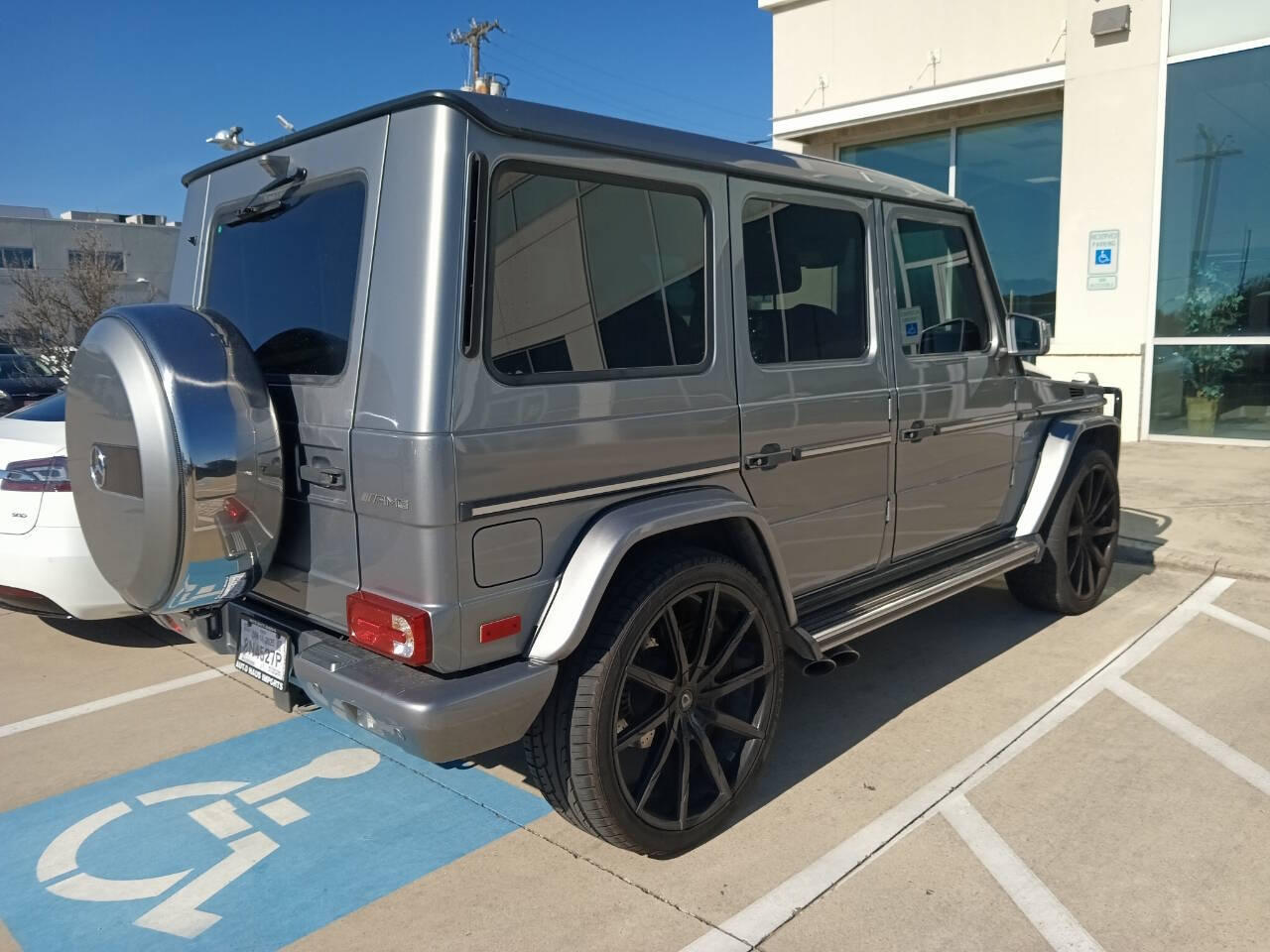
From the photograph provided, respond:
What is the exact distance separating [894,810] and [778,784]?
0.41 metres

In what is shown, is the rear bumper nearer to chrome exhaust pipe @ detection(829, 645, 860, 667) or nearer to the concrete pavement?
chrome exhaust pipe @ detection(829, 645, 860, 667)

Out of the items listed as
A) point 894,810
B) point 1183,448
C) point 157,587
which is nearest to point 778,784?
point 894,810

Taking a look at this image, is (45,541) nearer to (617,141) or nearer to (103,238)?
(617,141)

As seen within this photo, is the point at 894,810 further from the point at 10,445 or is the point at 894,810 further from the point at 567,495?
the point at 10,445

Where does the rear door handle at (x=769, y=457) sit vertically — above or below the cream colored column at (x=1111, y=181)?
below

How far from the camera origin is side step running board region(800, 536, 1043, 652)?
11.3 ft

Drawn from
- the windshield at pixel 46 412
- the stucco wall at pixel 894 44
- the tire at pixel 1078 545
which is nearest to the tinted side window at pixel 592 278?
the tire at pixel 1078 545

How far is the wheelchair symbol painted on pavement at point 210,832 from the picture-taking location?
9.08ft

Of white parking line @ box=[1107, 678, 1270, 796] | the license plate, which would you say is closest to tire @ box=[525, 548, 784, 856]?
the license plate

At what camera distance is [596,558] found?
103 inches

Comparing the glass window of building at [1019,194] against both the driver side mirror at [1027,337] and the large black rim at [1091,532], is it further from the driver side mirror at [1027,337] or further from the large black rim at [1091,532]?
the driver side mirror at [1027,337]

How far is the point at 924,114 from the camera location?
1260 cm

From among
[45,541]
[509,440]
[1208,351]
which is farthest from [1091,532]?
[1208,351]

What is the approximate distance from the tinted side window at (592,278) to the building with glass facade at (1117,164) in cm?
959
